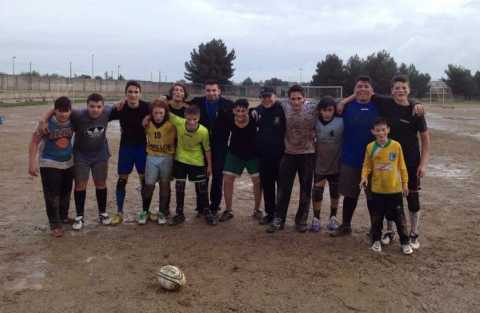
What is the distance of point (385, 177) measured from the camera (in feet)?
17.1

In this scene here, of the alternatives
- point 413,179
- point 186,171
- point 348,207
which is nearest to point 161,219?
point 186,171

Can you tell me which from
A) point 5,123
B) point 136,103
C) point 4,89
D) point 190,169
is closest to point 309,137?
point 190,169

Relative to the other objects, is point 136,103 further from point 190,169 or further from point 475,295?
point 475,295

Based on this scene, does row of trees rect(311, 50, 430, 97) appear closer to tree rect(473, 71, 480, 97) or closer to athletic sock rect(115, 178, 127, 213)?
tree rect(473, 71, 480, 97)

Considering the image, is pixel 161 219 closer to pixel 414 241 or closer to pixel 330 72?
pixel 414 241

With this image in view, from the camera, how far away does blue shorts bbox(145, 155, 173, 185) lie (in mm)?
6141

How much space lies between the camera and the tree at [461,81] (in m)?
65.5

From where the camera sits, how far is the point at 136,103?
20.1 feet

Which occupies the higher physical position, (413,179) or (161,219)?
(413,179)

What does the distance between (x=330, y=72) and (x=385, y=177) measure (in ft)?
163

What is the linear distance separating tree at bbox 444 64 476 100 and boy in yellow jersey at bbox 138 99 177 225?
67983 millimetres

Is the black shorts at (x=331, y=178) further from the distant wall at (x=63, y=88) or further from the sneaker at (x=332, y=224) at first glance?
the distant wall at (x=63, y=88)

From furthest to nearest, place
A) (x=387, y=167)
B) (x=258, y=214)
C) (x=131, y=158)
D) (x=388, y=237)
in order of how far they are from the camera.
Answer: (x=258, y=214) → (x=131, y=158) → (x=388, y=237) → (x=387, y=167)

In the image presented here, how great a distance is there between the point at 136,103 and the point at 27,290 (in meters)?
2.76
